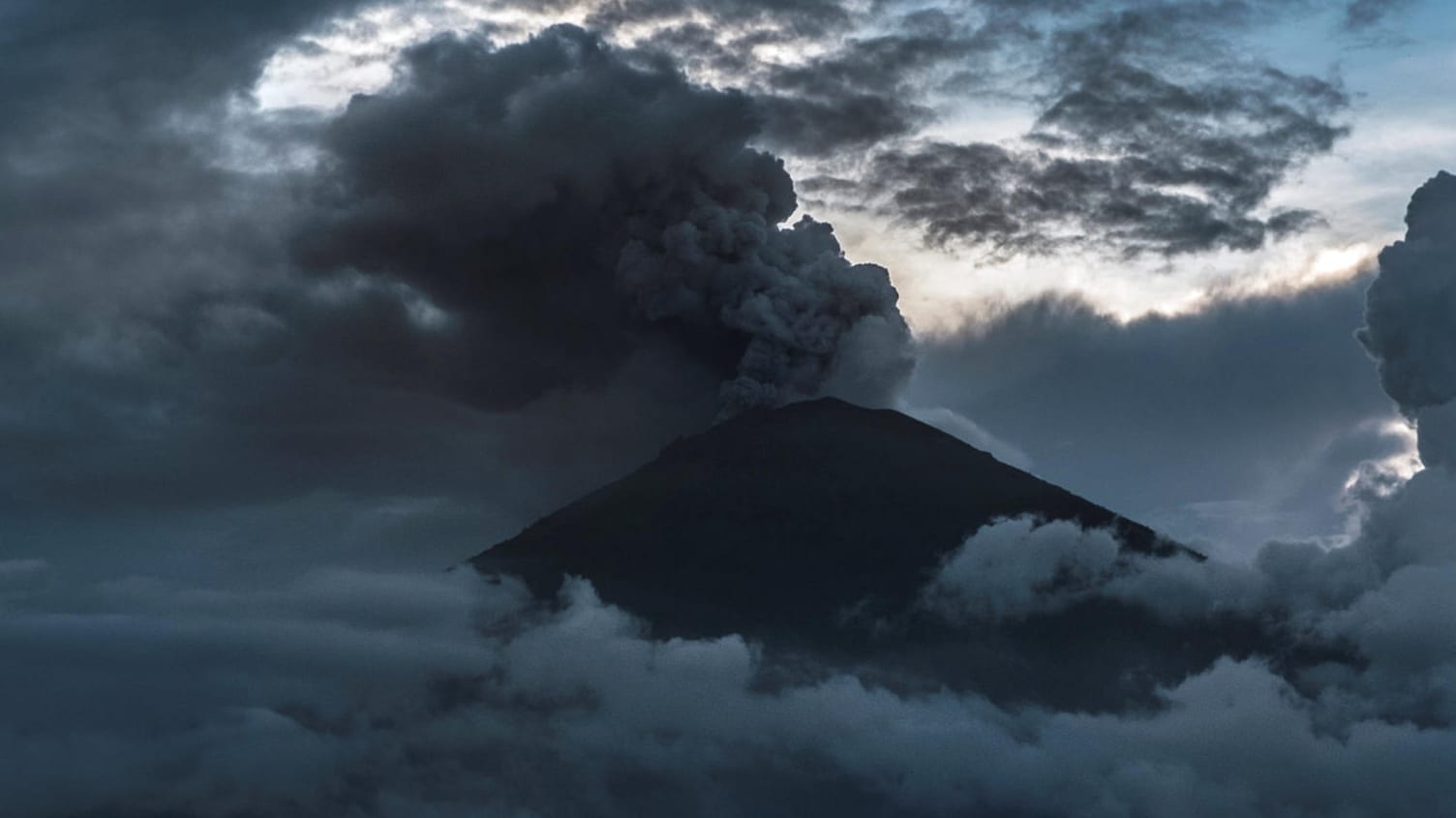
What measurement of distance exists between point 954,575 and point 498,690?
4428cm

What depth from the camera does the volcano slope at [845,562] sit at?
100000mm

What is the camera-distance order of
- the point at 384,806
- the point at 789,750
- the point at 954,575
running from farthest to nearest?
1. the point at 789,750
2. the point at 384,806
3. the point at 954,575

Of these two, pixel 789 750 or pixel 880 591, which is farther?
pixel 789 750

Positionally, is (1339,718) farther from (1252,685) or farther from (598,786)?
(598,786)

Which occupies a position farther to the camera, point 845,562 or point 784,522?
point 784,522

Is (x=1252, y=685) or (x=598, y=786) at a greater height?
(x=1252, y=685)

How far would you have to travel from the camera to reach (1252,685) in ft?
342

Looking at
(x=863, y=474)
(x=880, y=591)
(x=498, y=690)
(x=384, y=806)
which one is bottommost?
(x=384, y=806)

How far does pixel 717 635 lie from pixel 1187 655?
3457 centimetres

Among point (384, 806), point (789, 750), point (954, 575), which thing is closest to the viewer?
point (954, 575)

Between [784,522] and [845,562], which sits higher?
[784,522]

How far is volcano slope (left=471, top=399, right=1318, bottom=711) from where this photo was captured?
100 m

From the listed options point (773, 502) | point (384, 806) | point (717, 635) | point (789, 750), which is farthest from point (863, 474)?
point (384, 806)

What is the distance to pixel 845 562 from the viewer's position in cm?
10144
